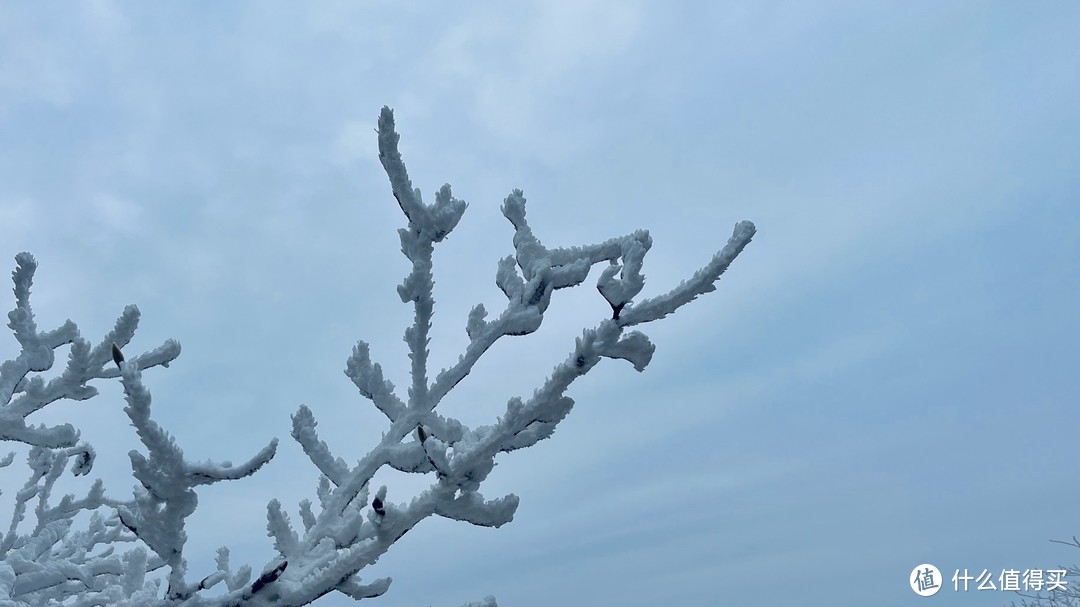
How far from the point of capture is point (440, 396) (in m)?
3.05

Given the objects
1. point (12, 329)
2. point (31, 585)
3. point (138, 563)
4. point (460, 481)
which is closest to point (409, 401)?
point (460, 481)

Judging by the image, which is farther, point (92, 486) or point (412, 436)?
point (92, 486)

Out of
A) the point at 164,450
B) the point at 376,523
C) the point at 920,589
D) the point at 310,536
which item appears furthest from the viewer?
the point at 920,589

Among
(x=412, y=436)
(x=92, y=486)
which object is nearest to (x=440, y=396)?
(x=412, y=436)

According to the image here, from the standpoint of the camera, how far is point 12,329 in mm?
4402

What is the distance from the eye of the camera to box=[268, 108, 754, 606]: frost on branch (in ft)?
8.06

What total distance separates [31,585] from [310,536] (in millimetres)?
3212

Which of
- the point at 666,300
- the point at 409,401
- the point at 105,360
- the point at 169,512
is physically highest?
the point at 105,360

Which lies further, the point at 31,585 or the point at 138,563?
the point at 31,585

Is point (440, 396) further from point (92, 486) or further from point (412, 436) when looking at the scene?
point (92, 486)

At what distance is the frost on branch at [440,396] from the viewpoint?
2457 millimetres

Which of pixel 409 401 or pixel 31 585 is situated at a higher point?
pixel 409 401

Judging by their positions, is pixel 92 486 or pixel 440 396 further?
pixel 92 486

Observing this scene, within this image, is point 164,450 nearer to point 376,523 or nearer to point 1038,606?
point 376,523
